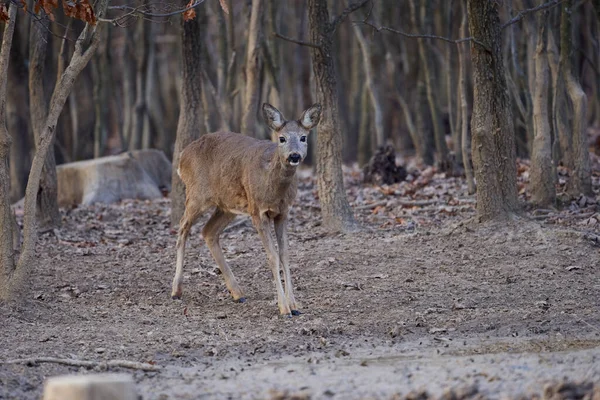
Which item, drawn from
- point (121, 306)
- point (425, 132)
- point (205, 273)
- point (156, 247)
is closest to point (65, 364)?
point (121, 306)

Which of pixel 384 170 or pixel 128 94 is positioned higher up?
pixel 128 94

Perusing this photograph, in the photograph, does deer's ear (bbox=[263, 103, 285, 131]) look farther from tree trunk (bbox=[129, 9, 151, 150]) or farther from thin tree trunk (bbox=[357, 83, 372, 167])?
tree trunk (bbox=[129, 9, 151, 150])

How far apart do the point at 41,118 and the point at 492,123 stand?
5.71 m

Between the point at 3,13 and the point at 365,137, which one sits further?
the point at 365,137

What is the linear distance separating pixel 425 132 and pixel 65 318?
12.6 meters

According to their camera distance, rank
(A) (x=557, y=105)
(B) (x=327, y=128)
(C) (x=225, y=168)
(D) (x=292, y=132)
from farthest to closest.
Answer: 1. (A) (x=557, y=105)
2. (B) (x=327, y=128)
3. (C) (x=225, y=168)
4. (D) (x=292, y=132)

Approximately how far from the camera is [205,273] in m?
11.0

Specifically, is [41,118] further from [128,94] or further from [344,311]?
[128,94]

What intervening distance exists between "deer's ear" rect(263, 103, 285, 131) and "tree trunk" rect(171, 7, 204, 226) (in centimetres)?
377

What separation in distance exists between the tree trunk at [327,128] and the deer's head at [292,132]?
254 cm

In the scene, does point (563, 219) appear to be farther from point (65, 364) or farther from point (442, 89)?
point (442, 89)

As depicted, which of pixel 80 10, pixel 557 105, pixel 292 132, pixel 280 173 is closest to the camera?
pixel 80 10

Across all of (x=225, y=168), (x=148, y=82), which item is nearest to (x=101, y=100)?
(x=148, y=82)

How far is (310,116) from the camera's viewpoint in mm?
9445
